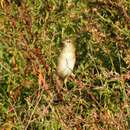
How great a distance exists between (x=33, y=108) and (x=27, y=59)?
1.40ft

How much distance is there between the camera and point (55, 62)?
358 centimetres

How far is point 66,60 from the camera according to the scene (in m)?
3.48

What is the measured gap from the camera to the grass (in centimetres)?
309

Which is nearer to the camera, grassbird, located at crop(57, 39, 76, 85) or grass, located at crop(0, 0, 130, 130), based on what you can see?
grass, located at crop(0, 0, 130, 130)

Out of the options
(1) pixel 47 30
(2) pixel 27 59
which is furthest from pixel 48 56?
(1) pixel 47 30

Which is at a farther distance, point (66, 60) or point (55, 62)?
point (55, 62)

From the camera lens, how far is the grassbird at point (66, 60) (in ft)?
11.5

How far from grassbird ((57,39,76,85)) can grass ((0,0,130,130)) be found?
0.05 meters

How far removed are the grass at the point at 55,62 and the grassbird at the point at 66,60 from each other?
5cm

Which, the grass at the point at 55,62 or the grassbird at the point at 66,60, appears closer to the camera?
the grass at the point at 55,62

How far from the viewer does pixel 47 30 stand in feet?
12.5

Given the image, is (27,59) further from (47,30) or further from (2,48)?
(47,30)

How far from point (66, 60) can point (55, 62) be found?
0.13m

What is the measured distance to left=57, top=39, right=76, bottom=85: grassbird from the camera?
138 inches
